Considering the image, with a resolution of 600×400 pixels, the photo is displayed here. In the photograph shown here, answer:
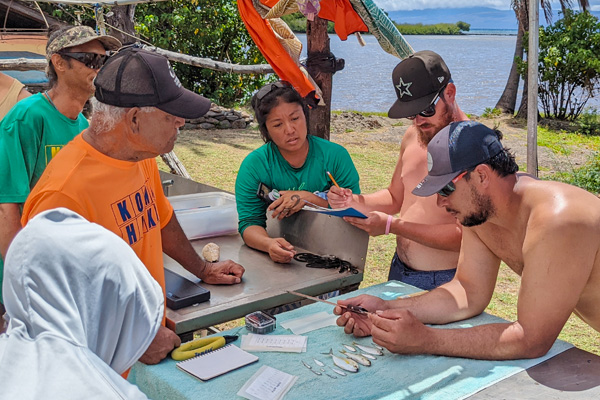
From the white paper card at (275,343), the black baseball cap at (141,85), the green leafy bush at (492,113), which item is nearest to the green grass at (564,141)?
the green leafy bush at (492,113)

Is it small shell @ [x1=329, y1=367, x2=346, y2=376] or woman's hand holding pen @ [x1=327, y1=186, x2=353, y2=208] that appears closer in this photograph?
small shell @ [x1=329, y1=367, x2=346, y2=376]

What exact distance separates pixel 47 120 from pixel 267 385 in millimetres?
1745

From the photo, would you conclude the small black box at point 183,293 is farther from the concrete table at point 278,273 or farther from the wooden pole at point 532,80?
the wooden pole at point 532,80

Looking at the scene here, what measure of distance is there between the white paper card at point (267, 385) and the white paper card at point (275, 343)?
14cm

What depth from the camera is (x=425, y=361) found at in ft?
6.57

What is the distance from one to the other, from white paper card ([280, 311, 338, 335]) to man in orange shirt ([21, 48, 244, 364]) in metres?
0.44

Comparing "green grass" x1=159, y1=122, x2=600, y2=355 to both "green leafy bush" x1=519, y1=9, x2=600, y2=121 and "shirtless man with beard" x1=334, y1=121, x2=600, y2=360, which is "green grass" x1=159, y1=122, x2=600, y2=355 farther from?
"shirtless man with beard" x1=334, y1=121, x2=600, y2=360

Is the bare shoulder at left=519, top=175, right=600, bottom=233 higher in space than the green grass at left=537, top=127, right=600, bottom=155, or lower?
higher

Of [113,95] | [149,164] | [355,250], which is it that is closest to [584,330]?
[355,250]

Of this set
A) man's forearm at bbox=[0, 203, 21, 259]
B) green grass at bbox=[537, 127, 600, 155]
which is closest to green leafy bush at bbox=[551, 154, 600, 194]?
green grass at bbox=[537, 127, 600, 155]

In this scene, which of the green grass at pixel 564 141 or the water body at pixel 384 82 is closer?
the green grass at pixel 564 141

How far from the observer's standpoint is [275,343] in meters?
2.09

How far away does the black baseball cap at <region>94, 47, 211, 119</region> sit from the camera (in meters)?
2.00

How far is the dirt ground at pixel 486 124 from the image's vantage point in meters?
10.4
